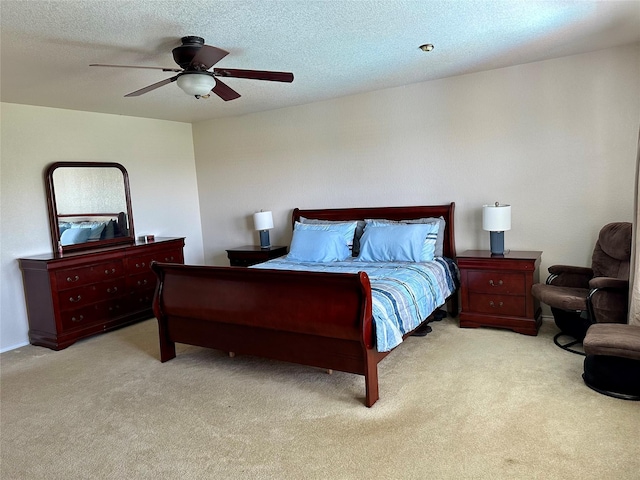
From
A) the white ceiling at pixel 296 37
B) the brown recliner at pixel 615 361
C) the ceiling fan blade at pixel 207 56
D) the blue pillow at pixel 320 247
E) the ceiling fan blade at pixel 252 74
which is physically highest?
the white ceiling at pixel 296 37

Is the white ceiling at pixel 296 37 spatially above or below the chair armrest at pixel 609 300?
above

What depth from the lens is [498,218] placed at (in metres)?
4.04

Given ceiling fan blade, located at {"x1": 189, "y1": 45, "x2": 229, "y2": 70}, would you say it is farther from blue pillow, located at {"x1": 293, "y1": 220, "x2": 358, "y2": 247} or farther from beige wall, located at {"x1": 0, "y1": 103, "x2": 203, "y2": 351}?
beige wall, located at {"x1": 0, "y1": 103, "x2": 203, "y2": 351}

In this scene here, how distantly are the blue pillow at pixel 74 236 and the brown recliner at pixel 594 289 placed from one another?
4.68 meters

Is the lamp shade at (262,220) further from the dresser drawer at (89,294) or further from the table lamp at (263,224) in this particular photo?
the dresser drawer at (89,294)

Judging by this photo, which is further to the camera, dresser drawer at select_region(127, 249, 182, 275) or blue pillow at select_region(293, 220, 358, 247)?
dresser drawer at select_region(127, 249, 182, 275)

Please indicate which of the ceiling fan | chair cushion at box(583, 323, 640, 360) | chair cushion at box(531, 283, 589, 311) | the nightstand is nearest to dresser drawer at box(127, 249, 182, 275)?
the nightstand

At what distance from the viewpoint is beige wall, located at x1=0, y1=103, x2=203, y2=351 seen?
175 inches

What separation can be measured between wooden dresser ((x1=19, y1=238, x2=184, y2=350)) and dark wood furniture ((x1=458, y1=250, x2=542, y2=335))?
352 centimetres

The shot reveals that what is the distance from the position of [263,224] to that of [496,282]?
9.32 ft

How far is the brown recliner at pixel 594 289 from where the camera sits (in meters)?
3.24

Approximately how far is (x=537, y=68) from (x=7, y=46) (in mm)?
4235

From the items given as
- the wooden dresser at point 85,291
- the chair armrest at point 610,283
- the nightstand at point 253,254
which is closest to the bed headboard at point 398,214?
the nightstand at point 253,254

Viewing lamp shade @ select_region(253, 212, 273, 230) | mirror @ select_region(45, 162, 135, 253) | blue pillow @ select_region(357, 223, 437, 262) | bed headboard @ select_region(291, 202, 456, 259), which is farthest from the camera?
lamp shade @ select_region(253, 212, 273, 230)
